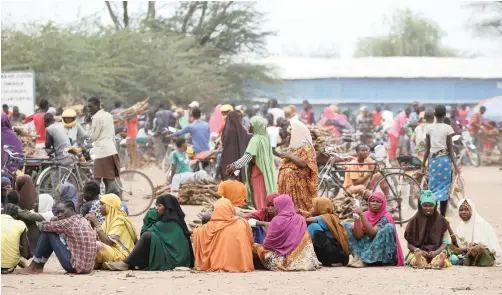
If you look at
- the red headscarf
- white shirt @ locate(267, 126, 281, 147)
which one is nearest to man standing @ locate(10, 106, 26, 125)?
white shirt @ locate(267, 126, 281, 147)

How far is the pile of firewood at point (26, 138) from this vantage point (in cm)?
1752

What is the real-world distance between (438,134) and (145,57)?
27.2m

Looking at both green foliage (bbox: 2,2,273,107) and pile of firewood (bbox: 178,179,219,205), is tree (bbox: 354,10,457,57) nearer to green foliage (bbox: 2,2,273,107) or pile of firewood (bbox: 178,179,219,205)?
green foliage (bbox: 2,2,273,107)

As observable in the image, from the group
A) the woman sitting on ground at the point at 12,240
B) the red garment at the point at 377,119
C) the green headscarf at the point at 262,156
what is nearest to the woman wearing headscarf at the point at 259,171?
the green headscarf at the point at 262,156

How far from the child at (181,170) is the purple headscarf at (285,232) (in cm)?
738

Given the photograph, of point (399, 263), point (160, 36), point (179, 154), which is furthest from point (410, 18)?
point (399, 263)

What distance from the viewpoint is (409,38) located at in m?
90.9

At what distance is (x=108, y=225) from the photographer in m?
11.4

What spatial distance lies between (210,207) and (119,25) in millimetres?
31913

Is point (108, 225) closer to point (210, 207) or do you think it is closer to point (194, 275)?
point (194, 275)

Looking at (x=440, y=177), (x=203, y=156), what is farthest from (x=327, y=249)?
(x=203, y=156)

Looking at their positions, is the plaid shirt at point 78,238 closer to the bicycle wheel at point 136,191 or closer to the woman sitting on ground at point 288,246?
the woman sitting on ground at point 288,246

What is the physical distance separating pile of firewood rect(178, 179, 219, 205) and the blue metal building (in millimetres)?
34451

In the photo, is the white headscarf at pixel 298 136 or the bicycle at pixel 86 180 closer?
the white headscarf at pixel 298 136
